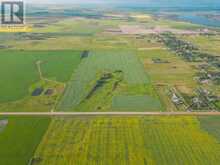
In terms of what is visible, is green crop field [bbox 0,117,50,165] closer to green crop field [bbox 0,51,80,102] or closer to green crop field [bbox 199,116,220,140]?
green crop field [bbox 0,51,80,102]

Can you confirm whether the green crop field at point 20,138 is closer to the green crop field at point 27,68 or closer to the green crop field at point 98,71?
the green crop field at point 98,71

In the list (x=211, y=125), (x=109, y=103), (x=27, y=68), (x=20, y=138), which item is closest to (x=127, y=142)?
(x=109, y=103)

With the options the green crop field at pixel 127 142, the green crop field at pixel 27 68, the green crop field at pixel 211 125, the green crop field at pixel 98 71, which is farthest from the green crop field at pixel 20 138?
the green crop field at pixel 211 125

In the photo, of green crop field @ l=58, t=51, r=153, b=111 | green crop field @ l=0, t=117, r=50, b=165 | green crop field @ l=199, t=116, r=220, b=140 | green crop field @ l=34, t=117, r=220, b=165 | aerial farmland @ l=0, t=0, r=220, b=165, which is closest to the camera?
green crop field @ l=34, t=117, r=220, b=165

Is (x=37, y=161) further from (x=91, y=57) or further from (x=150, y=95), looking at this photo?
(x=91, y=57)

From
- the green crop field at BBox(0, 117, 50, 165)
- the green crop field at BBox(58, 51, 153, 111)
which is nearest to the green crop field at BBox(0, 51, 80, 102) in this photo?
the green crop field at BBox(58, 51, 153, 111)

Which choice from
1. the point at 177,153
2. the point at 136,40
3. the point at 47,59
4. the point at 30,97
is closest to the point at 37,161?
the point at 177,153

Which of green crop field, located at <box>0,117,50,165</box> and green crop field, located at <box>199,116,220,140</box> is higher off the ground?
green crop field, located at <box>199,116,220,140</box>

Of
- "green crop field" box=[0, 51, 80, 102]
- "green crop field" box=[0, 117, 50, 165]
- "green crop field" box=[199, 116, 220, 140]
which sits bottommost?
"green crop field" box=[0, 51, 80, 102]
